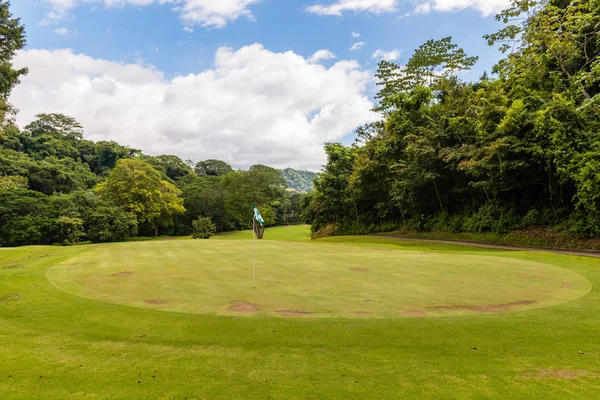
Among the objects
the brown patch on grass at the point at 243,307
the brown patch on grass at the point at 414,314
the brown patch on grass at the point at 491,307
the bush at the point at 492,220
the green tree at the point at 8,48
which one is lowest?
the brown patch on grass at the point at 243,307

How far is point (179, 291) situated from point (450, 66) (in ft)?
124

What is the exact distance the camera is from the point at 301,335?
5652 millimetres

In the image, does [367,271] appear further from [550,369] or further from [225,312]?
[550,369]

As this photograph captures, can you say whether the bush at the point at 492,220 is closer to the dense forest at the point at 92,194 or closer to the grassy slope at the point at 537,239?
the grassy slope at the point at 537,239

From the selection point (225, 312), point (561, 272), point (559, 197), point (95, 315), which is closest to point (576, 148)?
point (559, 197)

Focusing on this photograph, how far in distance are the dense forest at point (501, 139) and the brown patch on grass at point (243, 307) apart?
17.4 metres

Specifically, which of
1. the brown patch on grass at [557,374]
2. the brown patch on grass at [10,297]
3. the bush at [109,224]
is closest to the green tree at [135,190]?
the bush at [109,224]

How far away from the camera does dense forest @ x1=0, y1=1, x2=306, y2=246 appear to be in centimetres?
4309

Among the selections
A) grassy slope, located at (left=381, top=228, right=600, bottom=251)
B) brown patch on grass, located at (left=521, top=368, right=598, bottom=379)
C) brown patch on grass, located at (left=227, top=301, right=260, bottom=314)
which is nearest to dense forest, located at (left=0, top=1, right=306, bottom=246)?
brown patch on grass, located at (left=227, top=301, right=260, bottom=314)

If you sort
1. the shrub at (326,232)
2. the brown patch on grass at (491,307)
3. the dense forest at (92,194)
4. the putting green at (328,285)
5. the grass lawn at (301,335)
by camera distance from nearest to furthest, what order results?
the grass lawn at (301,335) → the brown patch on grass at (491,307) → the putting green at (328,285) → the dense forest at (92,194) → the shrub at (326,232)

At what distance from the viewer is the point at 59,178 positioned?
60688 millimetres

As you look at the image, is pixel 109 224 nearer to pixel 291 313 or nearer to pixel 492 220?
pixel 492 220

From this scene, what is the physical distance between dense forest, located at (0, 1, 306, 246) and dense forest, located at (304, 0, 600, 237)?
24.3m

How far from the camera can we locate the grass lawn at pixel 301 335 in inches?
156
